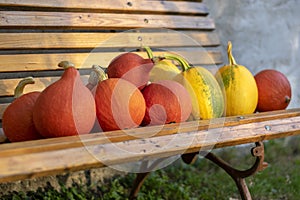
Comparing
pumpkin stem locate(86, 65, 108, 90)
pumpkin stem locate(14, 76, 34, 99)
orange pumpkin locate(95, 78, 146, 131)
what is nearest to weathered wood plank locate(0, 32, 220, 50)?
pumpkin stem locate(14, 76, 34, 99)

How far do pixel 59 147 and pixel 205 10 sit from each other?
5.49ft

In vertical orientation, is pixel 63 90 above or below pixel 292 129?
below

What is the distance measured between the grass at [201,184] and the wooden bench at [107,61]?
307 mm

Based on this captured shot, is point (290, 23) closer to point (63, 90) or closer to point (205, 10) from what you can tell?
point (205, 10)

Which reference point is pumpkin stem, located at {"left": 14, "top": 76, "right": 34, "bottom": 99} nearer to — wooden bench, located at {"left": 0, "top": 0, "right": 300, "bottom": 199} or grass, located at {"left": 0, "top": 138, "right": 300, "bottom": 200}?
wooden bench, located at {"left": 0, "top": 0, "right": 300, "bottom": 199}

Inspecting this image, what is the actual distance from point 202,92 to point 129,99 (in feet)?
1.16

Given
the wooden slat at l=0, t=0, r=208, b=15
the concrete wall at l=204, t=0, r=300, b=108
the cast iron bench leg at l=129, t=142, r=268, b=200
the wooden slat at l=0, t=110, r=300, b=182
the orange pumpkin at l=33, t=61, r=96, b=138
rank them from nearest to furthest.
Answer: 1. the wooden slat at l=0, t=110, r=300, b=182
2. the orange pumpkin at l=33, t=61, r=96, b=138
3. the cast iron bench leg at l=129, t=142, r=268, b=200
4. the wooden slat at l=0, t=0, r=208, b=15
5. the concrete wall at l=204, t=0, r=300, b=108

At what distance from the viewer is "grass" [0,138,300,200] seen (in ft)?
8.74

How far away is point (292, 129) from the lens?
178 centimetres

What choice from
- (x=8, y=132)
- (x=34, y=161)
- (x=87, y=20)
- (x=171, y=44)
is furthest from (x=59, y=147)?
(x=171, y=44)

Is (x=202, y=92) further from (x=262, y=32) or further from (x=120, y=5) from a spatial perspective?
(x=262, y=32)

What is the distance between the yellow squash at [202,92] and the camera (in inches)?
67.8

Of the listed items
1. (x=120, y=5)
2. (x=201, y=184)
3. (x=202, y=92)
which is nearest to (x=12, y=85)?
(x=120, y=5)

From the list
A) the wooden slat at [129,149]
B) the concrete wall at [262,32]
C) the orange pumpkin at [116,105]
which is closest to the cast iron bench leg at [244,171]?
the wooden slat at [129,149]
